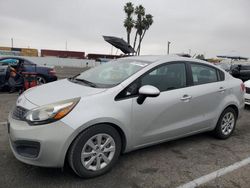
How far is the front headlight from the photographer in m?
2.61

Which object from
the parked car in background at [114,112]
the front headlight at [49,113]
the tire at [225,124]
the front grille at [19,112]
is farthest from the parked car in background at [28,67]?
the tire at [225,124]

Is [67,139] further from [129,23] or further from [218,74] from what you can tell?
[129,23]

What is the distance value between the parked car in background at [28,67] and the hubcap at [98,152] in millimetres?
6960

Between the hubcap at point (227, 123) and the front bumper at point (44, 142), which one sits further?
the hubcap at point (227, 123)

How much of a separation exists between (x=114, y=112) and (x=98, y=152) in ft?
1.67

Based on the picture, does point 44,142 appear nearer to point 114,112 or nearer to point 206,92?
point 114,112

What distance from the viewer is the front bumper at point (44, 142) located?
255 centimetres

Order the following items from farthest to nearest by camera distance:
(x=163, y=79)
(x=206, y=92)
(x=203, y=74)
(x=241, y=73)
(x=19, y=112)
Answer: (x=241, y=73) → (x=203, y=74) → (x=206, y=92) → (x=163, y=79) → (x=19, y=112)

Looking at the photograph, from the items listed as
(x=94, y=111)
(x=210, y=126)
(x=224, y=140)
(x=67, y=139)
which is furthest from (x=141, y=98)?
(x=224, y=140)

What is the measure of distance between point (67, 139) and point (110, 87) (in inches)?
33.6

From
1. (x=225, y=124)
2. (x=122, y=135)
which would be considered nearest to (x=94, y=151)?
(x=122, y=135)

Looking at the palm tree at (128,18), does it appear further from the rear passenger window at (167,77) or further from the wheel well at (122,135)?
the wheel well at (122,135)

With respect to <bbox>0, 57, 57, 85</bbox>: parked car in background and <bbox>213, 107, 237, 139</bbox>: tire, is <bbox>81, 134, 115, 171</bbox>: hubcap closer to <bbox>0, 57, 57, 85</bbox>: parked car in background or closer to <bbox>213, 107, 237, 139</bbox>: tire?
<bbox>213, 107, 237, 139</bbox>: tire

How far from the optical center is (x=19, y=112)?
9.30ft
